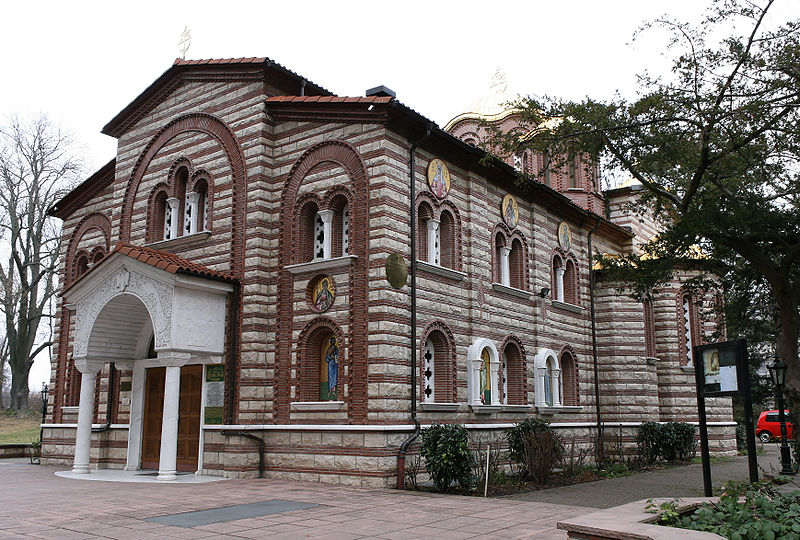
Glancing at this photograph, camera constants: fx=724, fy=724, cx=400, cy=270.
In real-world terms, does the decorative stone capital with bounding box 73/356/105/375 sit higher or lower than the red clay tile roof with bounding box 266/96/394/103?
lower

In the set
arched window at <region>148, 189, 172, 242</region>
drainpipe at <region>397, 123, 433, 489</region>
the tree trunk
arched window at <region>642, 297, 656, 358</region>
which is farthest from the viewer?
the tree trunk

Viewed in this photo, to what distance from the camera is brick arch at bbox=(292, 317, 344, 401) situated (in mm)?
14852

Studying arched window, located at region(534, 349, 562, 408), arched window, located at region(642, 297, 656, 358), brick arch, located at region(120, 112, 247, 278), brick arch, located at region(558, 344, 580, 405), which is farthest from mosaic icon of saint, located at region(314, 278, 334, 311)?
arched window, located at region(642, 297, 656, 358)

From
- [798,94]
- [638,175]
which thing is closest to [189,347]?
[638,175]

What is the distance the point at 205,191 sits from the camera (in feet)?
57.7

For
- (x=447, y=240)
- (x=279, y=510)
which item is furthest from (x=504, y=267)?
(x=279, y=510)

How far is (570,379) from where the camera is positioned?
21.5 metres

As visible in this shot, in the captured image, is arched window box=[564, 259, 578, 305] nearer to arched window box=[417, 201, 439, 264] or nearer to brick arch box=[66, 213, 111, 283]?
arched window box=[417, 201, 439, 264]

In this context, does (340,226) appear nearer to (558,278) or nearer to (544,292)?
(544,292)

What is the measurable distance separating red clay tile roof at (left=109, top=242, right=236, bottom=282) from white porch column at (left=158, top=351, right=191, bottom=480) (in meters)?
1.68

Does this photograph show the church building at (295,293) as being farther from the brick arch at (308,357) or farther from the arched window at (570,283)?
the arched window at (570,283)

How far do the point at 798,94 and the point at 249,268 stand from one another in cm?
1097

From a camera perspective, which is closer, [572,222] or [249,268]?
[249,268]

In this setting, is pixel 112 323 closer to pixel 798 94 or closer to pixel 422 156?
pixel 422 156
